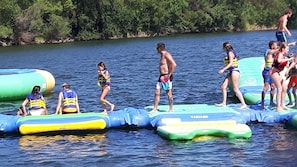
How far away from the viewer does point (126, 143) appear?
1152 centimetres

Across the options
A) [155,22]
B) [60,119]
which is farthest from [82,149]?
[155,22]

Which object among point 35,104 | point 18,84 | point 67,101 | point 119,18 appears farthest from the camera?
point 119,18

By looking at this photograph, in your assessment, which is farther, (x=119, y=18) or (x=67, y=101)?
(x=119, y=18)

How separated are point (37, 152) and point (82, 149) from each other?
885mm

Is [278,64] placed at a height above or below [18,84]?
above

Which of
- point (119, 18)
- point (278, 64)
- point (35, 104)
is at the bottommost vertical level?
point (35, 104)

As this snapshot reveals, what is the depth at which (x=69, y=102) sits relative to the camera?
13.3 m

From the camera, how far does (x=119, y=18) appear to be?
71000 mm

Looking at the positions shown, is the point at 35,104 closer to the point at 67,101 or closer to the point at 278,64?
the point at 67,101

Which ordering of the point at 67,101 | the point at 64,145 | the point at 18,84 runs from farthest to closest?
1. the point at 18,84
2. the point at 67,101
3. the point at 64,145

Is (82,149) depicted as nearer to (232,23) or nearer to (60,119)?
(60,119)

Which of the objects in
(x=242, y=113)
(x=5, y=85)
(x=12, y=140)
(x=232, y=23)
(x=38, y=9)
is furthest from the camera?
(x=232, y=23)

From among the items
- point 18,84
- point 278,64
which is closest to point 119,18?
point 18,84

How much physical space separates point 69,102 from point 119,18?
5842 centimetres
